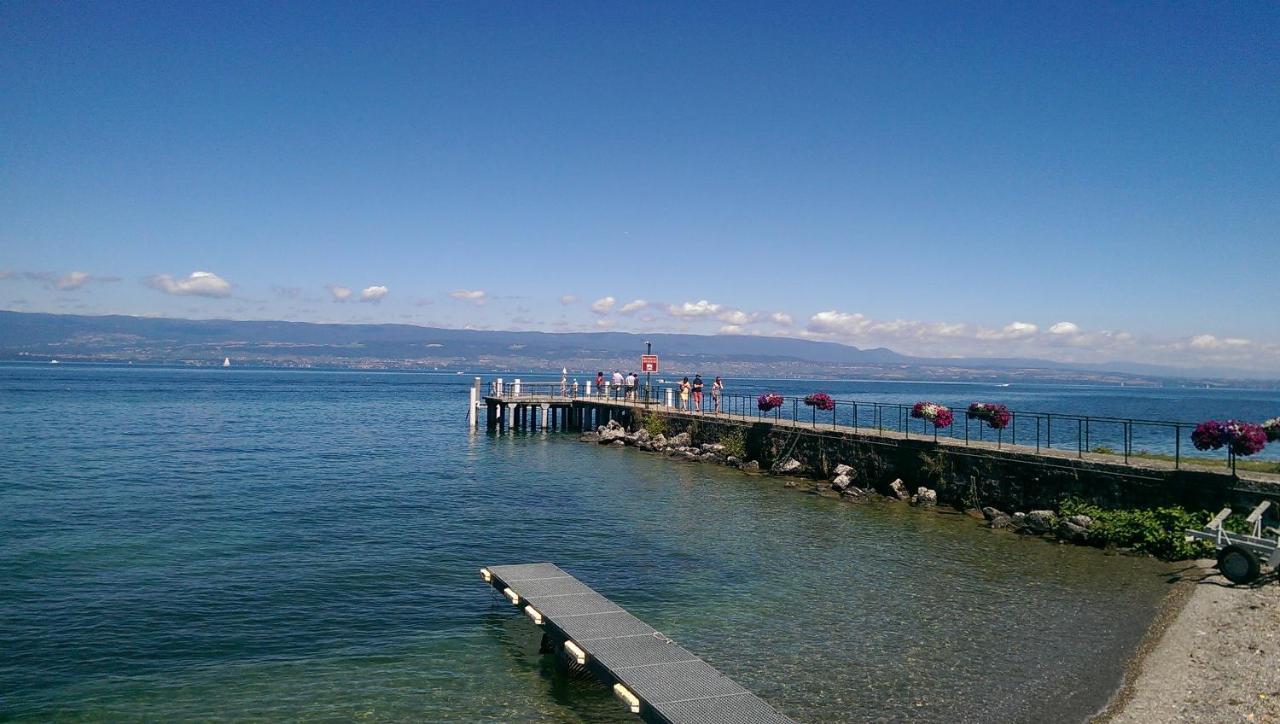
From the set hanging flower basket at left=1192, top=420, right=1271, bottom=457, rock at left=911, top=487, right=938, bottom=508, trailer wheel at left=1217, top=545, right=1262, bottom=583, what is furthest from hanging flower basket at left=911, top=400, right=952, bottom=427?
trailer wheel at left=1217, top=545, right=1262, bottom=583

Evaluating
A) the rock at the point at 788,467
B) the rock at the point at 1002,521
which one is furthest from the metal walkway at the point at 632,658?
the rock at the point at 788,467

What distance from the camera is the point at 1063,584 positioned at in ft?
57.8

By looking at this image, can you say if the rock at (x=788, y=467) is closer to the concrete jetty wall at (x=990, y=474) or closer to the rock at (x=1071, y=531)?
the concrete jetty wall at (x=990, y=474)

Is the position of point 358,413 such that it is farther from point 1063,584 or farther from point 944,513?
point 1063,584

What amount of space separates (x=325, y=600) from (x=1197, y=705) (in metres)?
14.4

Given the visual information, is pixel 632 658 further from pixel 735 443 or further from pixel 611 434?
pixel 611 434

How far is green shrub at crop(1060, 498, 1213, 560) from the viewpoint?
19359 millimetres

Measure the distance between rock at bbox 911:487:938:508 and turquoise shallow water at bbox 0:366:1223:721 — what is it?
0.89m

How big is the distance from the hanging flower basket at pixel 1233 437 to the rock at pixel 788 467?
15.2m

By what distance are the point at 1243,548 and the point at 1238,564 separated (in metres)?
0.38

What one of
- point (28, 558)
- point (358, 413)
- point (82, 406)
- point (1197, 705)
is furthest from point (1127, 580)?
point (82, 406)

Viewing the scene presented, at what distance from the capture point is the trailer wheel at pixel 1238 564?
16078 mm

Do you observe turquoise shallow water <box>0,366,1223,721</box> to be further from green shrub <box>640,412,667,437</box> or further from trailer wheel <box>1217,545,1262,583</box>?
green shrub <box>640,412,667,437</box>

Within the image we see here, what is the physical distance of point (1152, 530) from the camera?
66.3 ft
